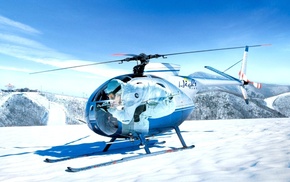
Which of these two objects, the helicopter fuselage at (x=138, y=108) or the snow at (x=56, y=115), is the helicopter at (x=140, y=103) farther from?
the snow at (x=56, y=115)

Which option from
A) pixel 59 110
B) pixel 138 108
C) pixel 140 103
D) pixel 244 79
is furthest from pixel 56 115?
pixel 140 103

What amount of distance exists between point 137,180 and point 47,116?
80356 millimetres

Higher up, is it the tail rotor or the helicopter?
the tail rotor

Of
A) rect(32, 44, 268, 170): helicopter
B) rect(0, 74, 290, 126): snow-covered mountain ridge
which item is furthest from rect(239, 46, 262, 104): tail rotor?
rect(0, 74, 290, 126): snow-covered mountain ridge

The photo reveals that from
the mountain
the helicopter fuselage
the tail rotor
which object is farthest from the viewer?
the mountain

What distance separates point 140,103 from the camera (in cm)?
793

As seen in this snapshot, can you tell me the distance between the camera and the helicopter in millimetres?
7684

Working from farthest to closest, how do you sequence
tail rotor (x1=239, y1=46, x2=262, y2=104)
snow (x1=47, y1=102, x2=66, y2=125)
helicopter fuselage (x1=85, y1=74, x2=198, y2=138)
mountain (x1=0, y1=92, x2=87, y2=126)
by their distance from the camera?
1. snow (x1=47, y1=102, x2=66, y2=125)
2. mountain (x1=0, y1=92, x2=87, y2=126)
3. tail rotor (x1=239, y1=46, x2=262, y2=104)
4. helicopter fuselage (x1=85, y1=74, x2=198, y2=138)

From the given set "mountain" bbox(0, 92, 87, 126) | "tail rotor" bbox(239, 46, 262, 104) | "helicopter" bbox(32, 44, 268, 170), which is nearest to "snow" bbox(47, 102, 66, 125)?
"mountain" bbox(0, 92, 87, 126)

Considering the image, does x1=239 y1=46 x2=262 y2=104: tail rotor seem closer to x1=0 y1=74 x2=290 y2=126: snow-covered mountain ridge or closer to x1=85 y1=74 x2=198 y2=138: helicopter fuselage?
x1=85 y1=74 x2=198 y2=138: helicopter fuselage

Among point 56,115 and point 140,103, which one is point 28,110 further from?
point 140,103

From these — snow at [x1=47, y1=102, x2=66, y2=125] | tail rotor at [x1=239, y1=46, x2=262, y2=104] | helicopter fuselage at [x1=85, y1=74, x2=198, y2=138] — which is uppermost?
tail rotor at [x1=239, y1=46, x2=262, y2=104]

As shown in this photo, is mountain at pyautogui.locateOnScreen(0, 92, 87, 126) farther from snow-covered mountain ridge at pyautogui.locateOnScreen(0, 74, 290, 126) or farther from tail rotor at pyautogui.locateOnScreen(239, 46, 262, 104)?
tail rotor at pyautogui.locateOnScreen(239, 46, 262, 104)

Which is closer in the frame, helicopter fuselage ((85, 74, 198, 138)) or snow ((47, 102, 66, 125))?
helicopter fuselage ((85, 74, 198, 138))
